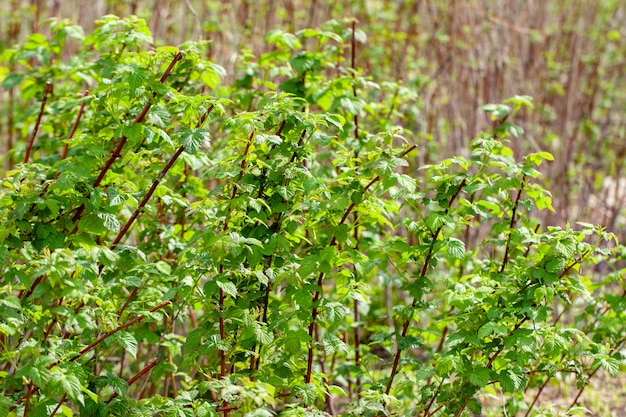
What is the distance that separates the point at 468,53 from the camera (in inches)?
209

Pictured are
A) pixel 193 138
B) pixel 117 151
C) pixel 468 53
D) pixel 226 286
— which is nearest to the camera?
pixel 226 286

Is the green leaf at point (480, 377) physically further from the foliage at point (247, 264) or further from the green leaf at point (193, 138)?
the green leaf at point (193, 138)

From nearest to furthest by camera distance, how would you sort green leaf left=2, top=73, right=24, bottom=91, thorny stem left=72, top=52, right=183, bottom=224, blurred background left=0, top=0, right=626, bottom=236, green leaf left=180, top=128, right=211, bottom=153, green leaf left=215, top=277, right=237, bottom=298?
green leaf left=215, top=277, right=237, bottom=298
green leaf left=180, top=128, right=211, bottom=153
thorny stem left=72, top=52, right=183, bottom=224
green leaf left=2, top=73, right=24, bottom=91
blurred background left=0, top=0, right=626, bottom=236

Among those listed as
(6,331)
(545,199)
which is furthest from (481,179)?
(6,331)

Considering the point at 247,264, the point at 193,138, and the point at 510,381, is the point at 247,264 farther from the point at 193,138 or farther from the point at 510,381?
the point at 510,381

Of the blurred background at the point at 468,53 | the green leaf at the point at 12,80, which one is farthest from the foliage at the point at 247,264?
the blurred background at the point at 468,53

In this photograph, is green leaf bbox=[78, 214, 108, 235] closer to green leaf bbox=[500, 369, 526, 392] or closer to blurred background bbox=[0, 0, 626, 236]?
green leaf bbox=[500, 369, 526, 392]

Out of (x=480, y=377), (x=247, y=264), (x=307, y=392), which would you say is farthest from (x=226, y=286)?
(x=480, y=377)

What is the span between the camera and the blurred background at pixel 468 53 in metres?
4.91

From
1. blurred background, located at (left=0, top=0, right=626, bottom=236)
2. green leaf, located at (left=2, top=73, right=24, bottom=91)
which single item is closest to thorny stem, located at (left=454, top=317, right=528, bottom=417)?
blurred background, located at (left=0, top=0, right=626, bottom=236)

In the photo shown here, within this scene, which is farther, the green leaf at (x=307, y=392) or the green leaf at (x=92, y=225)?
the green leaf at (x=92, y=225)

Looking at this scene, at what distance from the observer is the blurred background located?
16.1 feet

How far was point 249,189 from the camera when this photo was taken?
2.30 metres

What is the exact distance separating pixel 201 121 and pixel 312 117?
0.36 m
